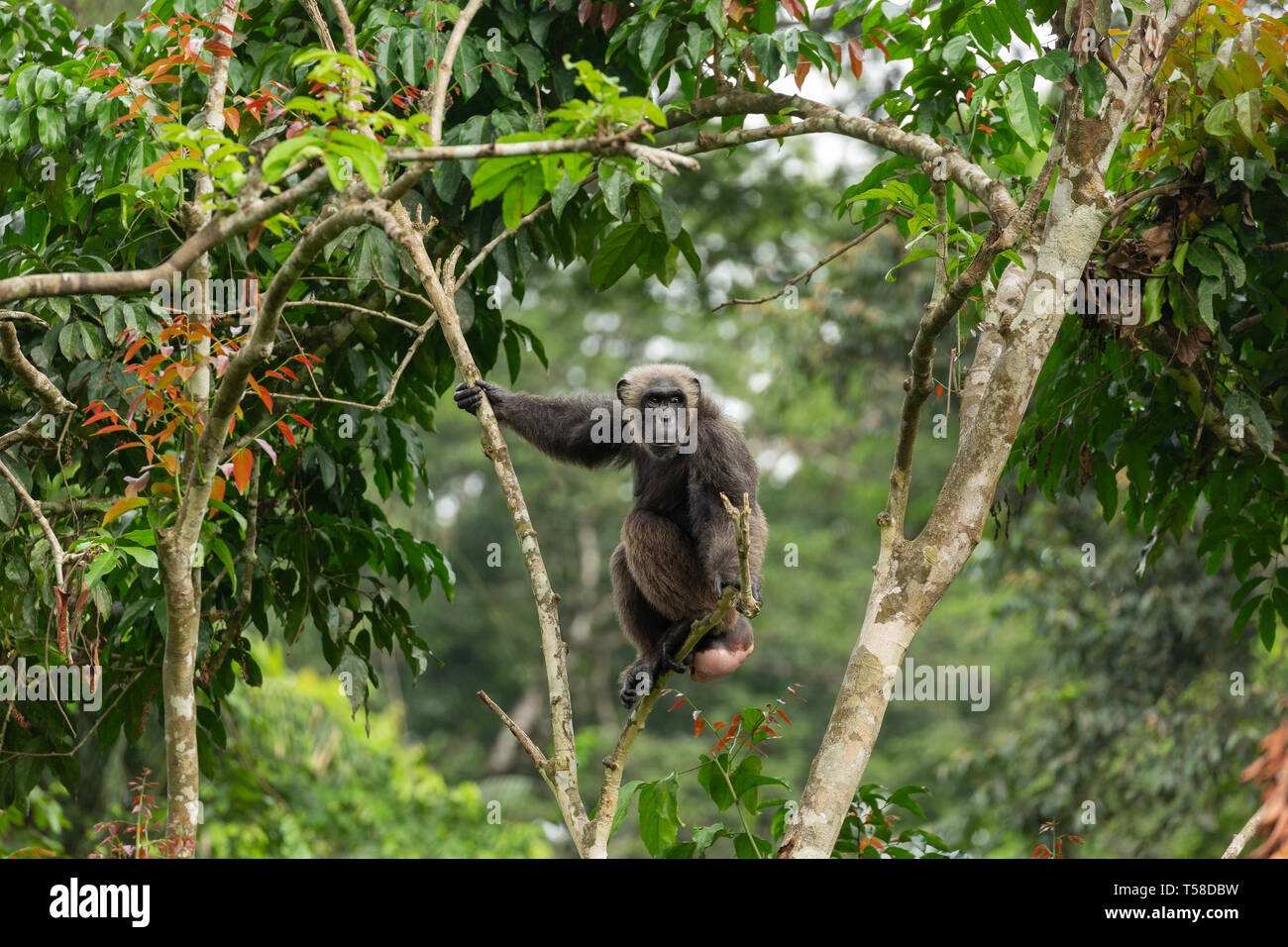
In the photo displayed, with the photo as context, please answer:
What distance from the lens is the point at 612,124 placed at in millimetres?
3369

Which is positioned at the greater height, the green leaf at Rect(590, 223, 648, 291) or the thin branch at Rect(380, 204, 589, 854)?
the green leaf at Rect(590, 223, 648, 291)

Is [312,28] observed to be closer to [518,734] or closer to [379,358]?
[379,358]

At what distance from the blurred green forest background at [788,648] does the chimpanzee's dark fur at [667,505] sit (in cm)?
46

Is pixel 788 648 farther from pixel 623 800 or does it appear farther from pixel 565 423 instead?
pixel 623 800

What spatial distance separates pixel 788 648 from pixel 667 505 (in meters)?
18.2

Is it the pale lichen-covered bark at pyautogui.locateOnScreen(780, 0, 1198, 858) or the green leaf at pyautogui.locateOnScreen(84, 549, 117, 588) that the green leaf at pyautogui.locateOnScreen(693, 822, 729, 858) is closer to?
the pale lichen-covered bark at pyautogui.locateOnScreen(780, 0, 1198, 858)

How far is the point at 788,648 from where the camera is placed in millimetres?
24281

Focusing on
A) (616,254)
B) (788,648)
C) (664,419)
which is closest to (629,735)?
(664,419)

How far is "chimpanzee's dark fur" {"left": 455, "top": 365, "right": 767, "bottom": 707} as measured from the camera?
6078 mm

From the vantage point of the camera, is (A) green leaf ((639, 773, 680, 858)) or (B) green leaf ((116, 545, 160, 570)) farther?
(A) green leaf ((639, 773, 680, 858))

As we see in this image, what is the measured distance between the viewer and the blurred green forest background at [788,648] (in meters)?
11.1

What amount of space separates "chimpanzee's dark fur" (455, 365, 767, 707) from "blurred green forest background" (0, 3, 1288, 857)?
46cm

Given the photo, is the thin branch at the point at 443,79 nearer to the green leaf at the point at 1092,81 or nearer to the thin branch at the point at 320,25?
the thin branch at the point at 320,25

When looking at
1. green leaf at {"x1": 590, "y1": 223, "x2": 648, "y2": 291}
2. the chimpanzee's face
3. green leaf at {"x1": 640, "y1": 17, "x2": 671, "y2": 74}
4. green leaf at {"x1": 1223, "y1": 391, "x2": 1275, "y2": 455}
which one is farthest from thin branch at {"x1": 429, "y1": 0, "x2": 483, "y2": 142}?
green leaf at {"x1": 1223, "y1": 391, "x2": 1275, "y2": 455}
